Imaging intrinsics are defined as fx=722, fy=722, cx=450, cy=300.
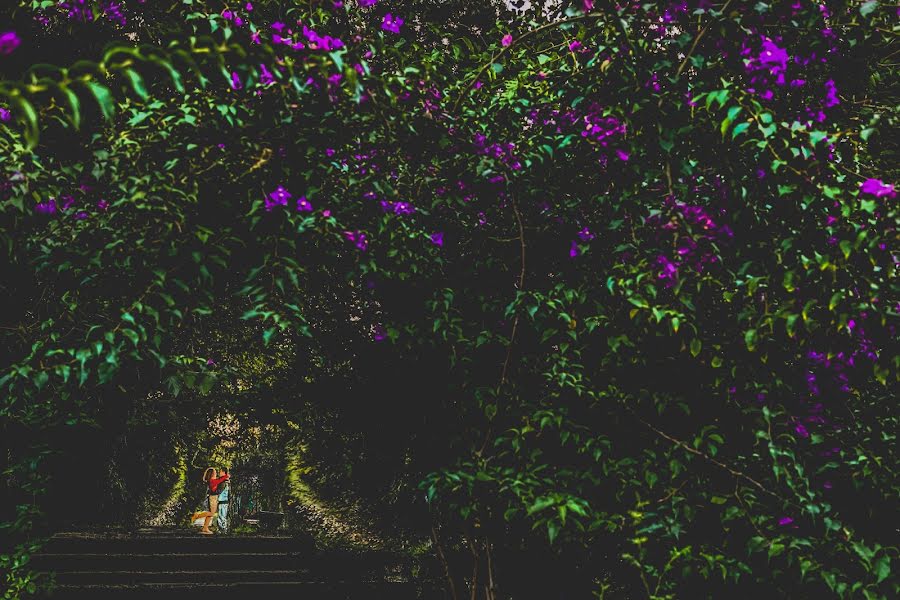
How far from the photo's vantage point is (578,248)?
3.34 m

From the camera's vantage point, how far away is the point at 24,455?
4.14 meters

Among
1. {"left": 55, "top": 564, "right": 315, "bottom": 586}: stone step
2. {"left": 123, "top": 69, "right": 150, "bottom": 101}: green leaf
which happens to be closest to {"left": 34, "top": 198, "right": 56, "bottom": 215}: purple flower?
{"left": 123, "top": 69, "right": 150, "bottom": 101}: green leaf

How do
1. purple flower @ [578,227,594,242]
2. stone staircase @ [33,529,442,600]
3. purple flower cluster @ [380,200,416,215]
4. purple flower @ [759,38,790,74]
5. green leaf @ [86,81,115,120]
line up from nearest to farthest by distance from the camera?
green leaf @ [86,81,115,120], purple flower @ [759,38,790,74], purple flower cluster @ [380,200,416,215], purple flower @ [578,227,594,242], stone staircase @ [33,529,442,600]

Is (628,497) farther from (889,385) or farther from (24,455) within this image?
(24,455)

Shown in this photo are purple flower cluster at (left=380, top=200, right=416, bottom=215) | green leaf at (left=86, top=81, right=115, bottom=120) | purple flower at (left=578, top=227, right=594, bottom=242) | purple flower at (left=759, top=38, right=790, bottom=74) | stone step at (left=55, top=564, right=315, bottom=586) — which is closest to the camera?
green leaf at (left=86, top=81, right=115, bottom=120)

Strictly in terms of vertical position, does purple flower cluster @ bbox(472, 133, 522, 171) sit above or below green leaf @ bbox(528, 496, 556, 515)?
above

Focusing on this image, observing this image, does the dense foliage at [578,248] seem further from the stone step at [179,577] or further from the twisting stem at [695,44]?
the stone step at [179,577]

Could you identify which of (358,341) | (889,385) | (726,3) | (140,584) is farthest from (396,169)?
(140,584)

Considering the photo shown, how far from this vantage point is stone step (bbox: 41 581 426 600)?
567 cm

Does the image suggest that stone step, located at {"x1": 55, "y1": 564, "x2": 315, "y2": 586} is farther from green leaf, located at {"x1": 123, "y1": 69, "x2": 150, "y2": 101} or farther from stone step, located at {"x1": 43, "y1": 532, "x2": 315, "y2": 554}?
green leaf, located at {"x1": 123, "y1": 69, "x2": 150, "y2": 101}

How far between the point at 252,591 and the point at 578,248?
17.2ft

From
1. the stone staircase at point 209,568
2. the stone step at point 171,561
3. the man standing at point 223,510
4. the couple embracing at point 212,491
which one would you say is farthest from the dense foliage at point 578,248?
the man standing at point 223,510

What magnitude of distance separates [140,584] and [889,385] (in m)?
6.45

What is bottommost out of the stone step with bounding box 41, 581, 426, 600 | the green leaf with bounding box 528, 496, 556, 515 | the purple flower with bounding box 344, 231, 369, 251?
the stone step with bounding box 41, 581, 426, 600
